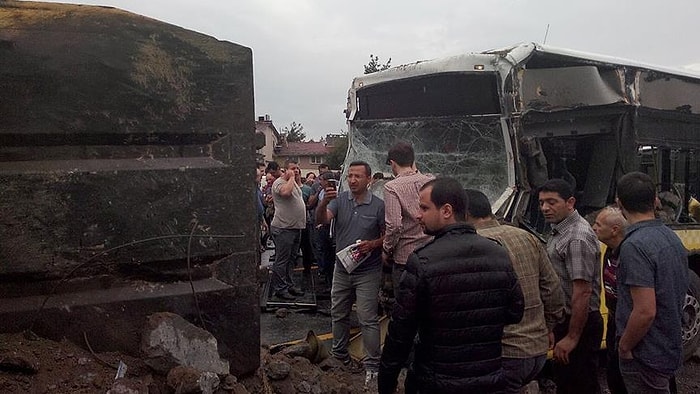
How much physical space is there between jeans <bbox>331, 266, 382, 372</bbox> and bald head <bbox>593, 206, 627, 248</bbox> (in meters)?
1.72

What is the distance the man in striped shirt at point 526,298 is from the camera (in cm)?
301

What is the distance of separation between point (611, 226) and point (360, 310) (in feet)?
6.40

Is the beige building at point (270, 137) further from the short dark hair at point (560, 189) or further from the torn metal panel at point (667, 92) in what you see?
the short dark hair at point (560, 189)

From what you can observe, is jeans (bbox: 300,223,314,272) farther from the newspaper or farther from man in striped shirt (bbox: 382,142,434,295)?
man in striped shirt (bbox: 382,142,434,295)

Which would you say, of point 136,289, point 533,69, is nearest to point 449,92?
point 533,69

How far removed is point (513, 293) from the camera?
8.83 feet

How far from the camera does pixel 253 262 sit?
2670mm

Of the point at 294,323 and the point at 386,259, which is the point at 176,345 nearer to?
the point at 386,259

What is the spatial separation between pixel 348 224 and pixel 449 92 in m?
1.71

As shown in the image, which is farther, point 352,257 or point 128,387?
point 352,257

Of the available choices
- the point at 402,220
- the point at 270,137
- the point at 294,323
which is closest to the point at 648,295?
the point at 402,220

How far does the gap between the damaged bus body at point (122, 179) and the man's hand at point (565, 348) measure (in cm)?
200

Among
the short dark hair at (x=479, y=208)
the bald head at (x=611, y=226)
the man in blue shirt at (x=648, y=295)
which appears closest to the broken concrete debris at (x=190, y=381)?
the short dark hair at (x=479, y=208)

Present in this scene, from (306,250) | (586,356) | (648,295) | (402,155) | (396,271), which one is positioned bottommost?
(306,250)
